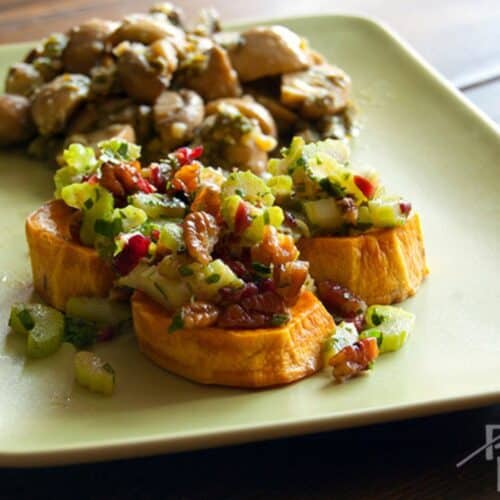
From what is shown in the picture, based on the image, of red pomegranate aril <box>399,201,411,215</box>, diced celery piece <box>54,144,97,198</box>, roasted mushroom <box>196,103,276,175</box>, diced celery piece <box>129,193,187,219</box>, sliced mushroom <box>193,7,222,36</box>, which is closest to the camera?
diced celery piece <box>129,193,187,219</box>

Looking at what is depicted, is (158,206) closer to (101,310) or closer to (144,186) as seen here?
(144,186)

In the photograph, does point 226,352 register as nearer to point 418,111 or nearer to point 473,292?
point 473,292

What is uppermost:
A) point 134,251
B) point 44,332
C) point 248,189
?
point 248,189

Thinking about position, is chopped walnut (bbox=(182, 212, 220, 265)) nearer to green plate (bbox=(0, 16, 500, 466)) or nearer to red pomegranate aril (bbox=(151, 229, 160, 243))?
red pomegranate aril (bbox=(151, 229, 160, 243))

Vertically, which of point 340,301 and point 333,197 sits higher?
point 333,197

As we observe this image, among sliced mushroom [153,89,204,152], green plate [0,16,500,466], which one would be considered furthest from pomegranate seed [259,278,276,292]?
sliced mushroom [153,89,204,152]

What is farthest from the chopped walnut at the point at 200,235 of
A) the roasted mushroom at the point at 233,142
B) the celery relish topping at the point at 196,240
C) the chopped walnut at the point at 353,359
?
the roasted mushroom at the point at 233,142

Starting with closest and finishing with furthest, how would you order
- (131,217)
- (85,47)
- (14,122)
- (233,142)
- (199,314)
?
(199,314), (131,217), (233,142), (14,122), (85,47)

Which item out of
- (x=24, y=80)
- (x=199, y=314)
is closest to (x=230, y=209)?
(x=199, y=314)
